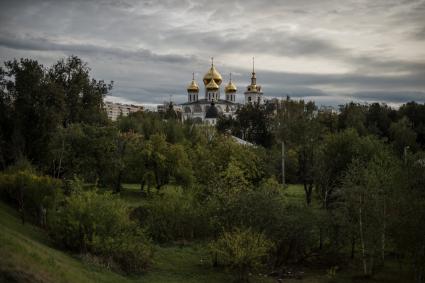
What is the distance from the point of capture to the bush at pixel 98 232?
25.1 meters

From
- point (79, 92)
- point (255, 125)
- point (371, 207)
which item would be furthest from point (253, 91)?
point (371, 207)

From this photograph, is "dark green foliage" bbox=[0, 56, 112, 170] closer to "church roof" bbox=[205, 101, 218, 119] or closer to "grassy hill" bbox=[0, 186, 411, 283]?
"grassy hill" bbox=[0, 186, 411, 283]

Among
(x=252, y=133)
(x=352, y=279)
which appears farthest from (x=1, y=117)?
(x=252, y=133)

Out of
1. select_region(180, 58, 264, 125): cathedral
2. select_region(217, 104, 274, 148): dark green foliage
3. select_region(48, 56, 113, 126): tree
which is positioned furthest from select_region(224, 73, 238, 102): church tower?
select_region(48, 56, 113, 126): tree

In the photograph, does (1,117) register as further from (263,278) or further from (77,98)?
(263,278)

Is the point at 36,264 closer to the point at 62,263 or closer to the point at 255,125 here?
the point at 62,263

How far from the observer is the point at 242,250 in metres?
24.6

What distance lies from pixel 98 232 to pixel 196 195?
1164 centimetres

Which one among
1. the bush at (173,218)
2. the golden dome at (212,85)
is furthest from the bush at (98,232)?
the golden dome at (212,85)

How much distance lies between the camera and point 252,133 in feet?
269

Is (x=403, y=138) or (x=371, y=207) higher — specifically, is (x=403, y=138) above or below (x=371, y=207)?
above

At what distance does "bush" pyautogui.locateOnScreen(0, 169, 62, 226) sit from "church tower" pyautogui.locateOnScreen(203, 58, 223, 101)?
9853cm

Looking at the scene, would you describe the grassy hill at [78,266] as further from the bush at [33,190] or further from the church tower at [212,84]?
the church tower at [212,84]

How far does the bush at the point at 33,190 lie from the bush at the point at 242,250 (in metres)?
9.67
